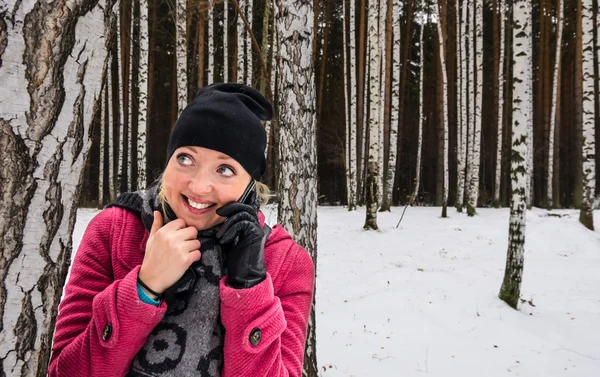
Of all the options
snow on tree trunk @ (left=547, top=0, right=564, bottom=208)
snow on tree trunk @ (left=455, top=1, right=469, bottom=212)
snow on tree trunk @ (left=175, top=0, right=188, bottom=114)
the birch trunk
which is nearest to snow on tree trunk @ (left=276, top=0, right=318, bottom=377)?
snow on tree trunk @ (left=175, top=0, right=188, bottom=114)

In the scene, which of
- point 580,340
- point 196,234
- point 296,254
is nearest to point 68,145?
point 196,234

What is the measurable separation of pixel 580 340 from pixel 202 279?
4906mm

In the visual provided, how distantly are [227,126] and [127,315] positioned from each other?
604mm

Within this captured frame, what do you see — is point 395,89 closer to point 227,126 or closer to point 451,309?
point 451,309

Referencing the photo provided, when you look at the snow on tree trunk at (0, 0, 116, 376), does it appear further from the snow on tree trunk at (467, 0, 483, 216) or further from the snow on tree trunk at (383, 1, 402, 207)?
the snow on tree trunk at (467, 0, 483, 216)

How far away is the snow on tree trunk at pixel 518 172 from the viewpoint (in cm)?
519

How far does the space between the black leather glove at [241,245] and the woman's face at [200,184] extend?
0.22ft

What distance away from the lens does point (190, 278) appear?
3.45ft

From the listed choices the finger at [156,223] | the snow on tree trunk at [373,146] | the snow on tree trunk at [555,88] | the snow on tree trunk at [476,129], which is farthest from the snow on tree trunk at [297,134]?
the snow on tree trunk at [555,88]

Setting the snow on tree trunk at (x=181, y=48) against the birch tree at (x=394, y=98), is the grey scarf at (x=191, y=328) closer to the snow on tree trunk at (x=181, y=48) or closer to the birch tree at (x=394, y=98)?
the snow on tree trunk at (x=181, y=48)

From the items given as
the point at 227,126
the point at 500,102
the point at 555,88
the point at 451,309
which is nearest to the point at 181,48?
the point at 451,309

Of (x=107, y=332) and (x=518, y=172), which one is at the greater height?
(x=518, y=172)

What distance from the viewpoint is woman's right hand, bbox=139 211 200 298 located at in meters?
0.95

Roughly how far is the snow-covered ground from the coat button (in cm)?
275
